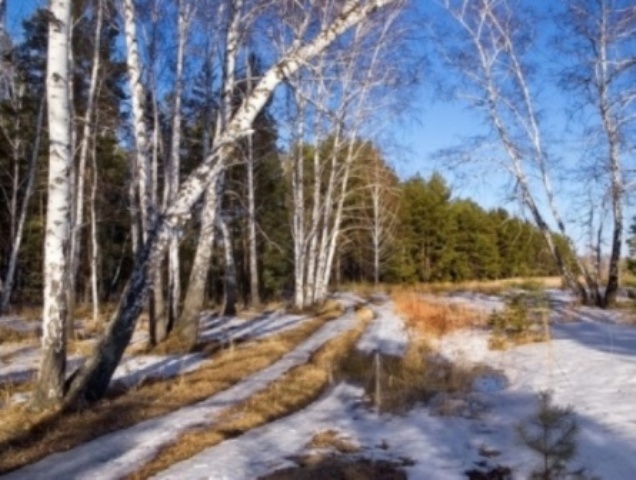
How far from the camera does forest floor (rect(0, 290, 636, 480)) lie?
17.1 feet

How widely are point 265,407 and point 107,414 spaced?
168cm

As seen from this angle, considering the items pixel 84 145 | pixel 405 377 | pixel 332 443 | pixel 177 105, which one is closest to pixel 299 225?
pixel 84 145

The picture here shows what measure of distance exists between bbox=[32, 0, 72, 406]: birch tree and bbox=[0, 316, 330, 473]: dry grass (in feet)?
1.53

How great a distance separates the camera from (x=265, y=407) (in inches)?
296

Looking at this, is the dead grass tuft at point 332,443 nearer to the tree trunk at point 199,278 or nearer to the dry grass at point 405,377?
the dry grass at point 405,377

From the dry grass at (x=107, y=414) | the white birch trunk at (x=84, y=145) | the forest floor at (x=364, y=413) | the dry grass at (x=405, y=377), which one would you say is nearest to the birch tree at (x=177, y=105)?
the white birch trunk at (x=84, y=145)

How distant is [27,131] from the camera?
942 inches

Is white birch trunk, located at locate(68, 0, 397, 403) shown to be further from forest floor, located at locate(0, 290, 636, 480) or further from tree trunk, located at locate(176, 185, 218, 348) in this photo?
tree trunk, located at locate(176, 185, 218, 348)

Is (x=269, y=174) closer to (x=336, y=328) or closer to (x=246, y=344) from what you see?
(x=336, y=328)

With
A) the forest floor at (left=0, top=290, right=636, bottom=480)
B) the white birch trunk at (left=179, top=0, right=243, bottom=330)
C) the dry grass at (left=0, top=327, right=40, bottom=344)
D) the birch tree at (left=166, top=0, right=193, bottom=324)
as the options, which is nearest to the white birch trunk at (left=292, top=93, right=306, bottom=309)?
the birch tree at (left=166, top=0, right=193, bottom=324)

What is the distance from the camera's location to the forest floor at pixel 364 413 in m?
Result: 5.22

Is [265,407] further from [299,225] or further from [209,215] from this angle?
[299,225]

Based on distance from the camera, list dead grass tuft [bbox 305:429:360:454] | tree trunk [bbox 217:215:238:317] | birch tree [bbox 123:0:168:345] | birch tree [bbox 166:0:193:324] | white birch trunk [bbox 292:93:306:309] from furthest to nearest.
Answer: white birch trunk [bbox 292:93:306:309] < tree trunk [bbox 217:215:238:317] < birch tree [bbox 166:0:193:324] < birch tree [bbox 123:0:168:345] < dead grass tuft [bbox 305:429:360:454]

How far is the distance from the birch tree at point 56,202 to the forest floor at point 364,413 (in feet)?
2.20
